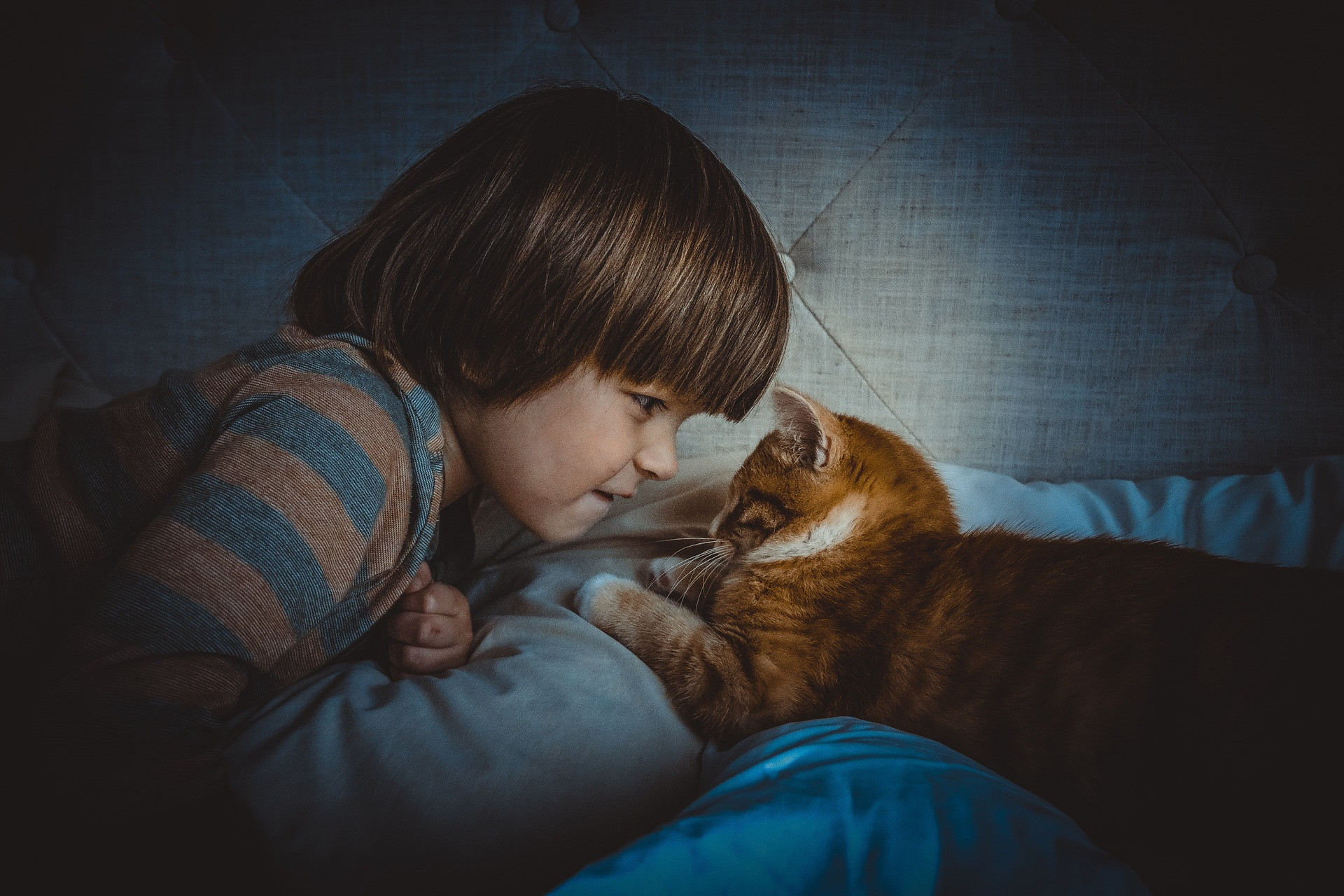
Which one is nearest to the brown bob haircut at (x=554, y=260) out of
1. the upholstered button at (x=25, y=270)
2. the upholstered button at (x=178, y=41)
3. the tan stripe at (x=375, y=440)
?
the tan stripe at (x=375, y=440)

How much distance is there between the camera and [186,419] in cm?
68

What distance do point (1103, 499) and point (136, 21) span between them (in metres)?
1.73

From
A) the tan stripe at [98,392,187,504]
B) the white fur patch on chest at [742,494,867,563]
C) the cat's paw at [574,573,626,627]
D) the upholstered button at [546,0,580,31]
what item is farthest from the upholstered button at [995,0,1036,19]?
the tan stripe at [98,392,187,504]

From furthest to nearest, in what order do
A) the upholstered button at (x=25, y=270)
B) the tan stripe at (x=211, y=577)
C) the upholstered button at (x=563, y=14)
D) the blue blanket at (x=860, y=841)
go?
the upholstered button at (x=25, y=270) < the upholstered button at (x=563, y=14) < the tan stripe at (x=211, y=577) < the blue blanket at (x=860, y=841)

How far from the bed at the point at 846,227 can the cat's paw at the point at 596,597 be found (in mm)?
30

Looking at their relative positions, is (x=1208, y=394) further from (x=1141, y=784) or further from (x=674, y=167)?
(x=674, y=167)

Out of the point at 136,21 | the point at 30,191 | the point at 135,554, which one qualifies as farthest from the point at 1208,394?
the point at 30,191

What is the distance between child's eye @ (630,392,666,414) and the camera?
2.66 ft

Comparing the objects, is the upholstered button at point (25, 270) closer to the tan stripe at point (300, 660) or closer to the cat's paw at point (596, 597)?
the tan stripe at point (300, 660)

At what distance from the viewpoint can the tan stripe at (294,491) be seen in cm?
57

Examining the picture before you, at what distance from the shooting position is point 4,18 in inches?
45.9

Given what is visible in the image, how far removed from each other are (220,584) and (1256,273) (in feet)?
4.36

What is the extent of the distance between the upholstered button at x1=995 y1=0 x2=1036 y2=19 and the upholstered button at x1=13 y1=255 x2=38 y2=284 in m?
1.67

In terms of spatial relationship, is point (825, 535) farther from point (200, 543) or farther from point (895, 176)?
point (200, 543)
